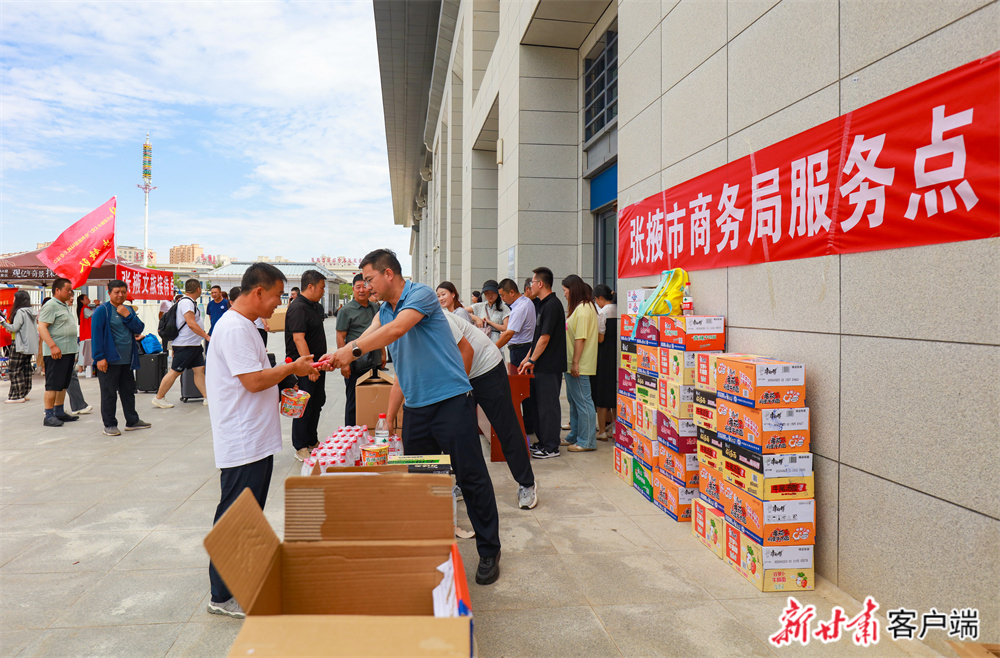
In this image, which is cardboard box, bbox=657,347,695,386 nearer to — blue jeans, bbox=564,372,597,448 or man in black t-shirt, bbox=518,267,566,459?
man in black t-shirt, bbox=518,267,566,459

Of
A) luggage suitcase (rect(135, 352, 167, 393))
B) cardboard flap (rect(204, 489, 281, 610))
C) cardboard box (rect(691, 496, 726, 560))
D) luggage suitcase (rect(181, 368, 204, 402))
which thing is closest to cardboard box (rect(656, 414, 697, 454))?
cardboard box (rect(691, 496, 726, 560))

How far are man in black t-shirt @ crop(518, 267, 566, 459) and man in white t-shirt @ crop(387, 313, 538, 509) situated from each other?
1423 mm

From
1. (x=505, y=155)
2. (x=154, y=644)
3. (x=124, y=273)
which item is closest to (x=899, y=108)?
(x=154, y=644)

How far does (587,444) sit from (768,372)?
3.18m

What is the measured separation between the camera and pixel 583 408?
604cm

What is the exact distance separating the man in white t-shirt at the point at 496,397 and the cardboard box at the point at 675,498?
3.22 ft

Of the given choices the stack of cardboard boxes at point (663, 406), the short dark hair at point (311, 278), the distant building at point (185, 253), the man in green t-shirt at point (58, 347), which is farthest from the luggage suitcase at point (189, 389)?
the distant building at point (185, 253)

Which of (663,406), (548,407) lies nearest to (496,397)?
(663,406)

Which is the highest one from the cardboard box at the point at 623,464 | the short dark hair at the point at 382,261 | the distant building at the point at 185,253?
the distant building at the point at 185,253

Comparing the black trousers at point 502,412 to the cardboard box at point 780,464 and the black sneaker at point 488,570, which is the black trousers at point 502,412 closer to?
the black sneaker at point 488,570

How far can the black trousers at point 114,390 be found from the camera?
21.7 feet

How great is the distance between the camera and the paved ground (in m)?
2.58

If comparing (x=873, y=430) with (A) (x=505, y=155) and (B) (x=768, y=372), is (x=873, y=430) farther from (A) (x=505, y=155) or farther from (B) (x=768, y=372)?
(A) (x=505, y=155)

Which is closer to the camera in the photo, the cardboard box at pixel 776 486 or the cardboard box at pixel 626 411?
the cardboard box at pixel 776 486
